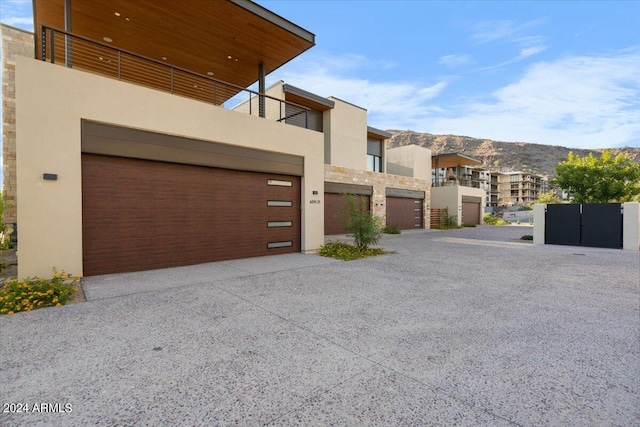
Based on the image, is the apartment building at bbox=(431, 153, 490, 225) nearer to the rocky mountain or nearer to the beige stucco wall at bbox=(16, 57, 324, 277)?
the beige stucco wall at bbox=(16, 57, 324, 277)

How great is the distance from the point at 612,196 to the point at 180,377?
2338 centimetres

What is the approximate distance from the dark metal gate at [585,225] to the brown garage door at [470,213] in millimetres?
14774

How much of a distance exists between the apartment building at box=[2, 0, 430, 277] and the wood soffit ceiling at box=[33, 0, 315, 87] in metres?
0.04

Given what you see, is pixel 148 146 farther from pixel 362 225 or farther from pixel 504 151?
pixel 504 151

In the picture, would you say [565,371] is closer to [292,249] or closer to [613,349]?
[613,349]

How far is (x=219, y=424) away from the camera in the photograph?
6.83 feet

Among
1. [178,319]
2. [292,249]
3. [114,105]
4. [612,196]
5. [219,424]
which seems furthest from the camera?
[612,196]

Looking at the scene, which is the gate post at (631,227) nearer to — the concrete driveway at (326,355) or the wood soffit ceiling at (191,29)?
the concrete driveway at (326,355)

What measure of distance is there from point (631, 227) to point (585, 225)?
1.39 meters

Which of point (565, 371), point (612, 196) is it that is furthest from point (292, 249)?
point (612, 196)

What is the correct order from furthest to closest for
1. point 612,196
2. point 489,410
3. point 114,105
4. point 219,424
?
1. point 612,196
2. point 114,105
3. point 489,410
4. point 219,424

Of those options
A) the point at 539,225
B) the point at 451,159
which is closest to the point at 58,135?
the point at 539,225

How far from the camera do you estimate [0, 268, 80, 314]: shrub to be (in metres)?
4.48

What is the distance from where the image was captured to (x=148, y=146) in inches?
278
